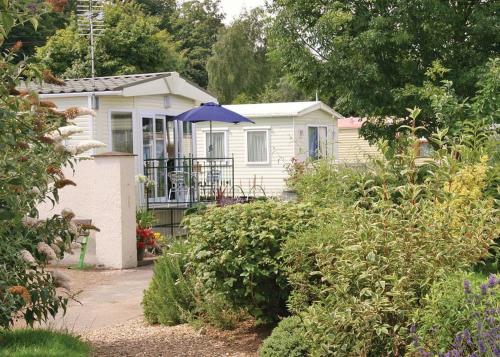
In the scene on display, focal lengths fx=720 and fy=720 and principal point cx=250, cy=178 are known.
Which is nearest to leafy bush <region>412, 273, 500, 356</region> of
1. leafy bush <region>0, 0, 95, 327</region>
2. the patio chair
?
leafy bush <region>0, 0, 95, 327</region>

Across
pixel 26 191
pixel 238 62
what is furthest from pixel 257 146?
pixel 238 62

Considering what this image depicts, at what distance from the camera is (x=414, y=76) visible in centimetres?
1229

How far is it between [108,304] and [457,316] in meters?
5.13

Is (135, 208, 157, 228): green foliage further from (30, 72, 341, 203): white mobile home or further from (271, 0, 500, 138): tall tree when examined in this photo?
(271, 0, 500, 138): tall tree

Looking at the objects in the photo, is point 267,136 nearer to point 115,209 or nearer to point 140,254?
point 140,254

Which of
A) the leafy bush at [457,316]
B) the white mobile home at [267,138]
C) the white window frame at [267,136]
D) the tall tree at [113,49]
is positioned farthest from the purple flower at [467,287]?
the tall tree at [113,49]

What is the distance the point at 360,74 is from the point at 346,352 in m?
8.47

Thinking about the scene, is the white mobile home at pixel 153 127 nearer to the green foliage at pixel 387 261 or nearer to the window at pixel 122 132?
the window at pixel 122 132

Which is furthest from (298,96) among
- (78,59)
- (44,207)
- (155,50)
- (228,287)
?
(228,287)

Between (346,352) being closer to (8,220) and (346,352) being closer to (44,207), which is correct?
(8,220)

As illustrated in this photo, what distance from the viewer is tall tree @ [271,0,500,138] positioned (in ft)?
38.8

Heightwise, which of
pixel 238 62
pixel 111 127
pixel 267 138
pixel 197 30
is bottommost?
pixel 267 138

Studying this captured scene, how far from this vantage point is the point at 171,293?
6.57 metres

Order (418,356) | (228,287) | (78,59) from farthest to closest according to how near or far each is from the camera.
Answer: (78,59) < (228,287) < (418,356)
